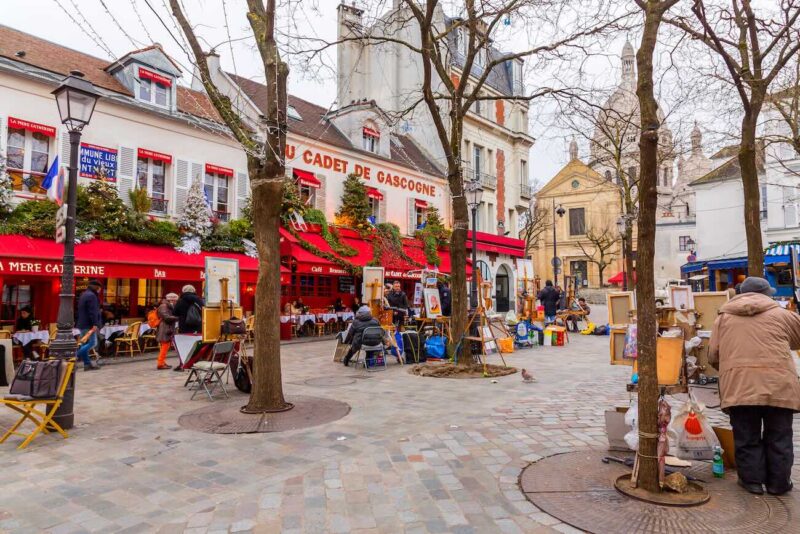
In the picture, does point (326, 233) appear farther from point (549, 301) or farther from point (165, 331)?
point (549, 301)

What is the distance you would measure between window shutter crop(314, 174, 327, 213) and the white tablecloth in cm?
883

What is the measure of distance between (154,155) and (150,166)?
1.07ft

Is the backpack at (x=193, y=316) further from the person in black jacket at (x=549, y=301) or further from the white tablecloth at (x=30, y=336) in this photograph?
the person in black jacket at (x=549, y=301)

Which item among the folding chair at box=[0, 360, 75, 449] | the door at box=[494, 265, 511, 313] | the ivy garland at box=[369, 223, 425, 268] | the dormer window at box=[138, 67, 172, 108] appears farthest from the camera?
the door at box=[494, 265, 511, 313]

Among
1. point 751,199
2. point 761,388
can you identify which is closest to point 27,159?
point 761,388

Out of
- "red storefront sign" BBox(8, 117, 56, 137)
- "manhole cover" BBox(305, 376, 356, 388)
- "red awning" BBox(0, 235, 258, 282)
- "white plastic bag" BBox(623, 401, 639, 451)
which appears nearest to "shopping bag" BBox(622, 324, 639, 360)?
"white plastic bag" BBox(623, 401, 639, 451)

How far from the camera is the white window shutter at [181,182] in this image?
13648mm

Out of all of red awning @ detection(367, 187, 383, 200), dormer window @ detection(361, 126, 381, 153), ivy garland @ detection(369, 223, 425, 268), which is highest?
dormer window @ detection(361, 126, 381, 153)

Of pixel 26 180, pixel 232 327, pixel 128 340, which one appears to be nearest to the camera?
pixel 232 327

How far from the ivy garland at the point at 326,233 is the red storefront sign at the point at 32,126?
6.71 meters

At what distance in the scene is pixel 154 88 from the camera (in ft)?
45.3

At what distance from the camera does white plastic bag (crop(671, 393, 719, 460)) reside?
398 centimetres

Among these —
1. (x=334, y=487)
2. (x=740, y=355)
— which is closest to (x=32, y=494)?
(x=334, y=487)

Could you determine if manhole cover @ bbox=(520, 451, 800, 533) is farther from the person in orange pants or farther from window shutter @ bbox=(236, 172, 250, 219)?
window shutter @ bbox=(236, 172, 250, 219)
